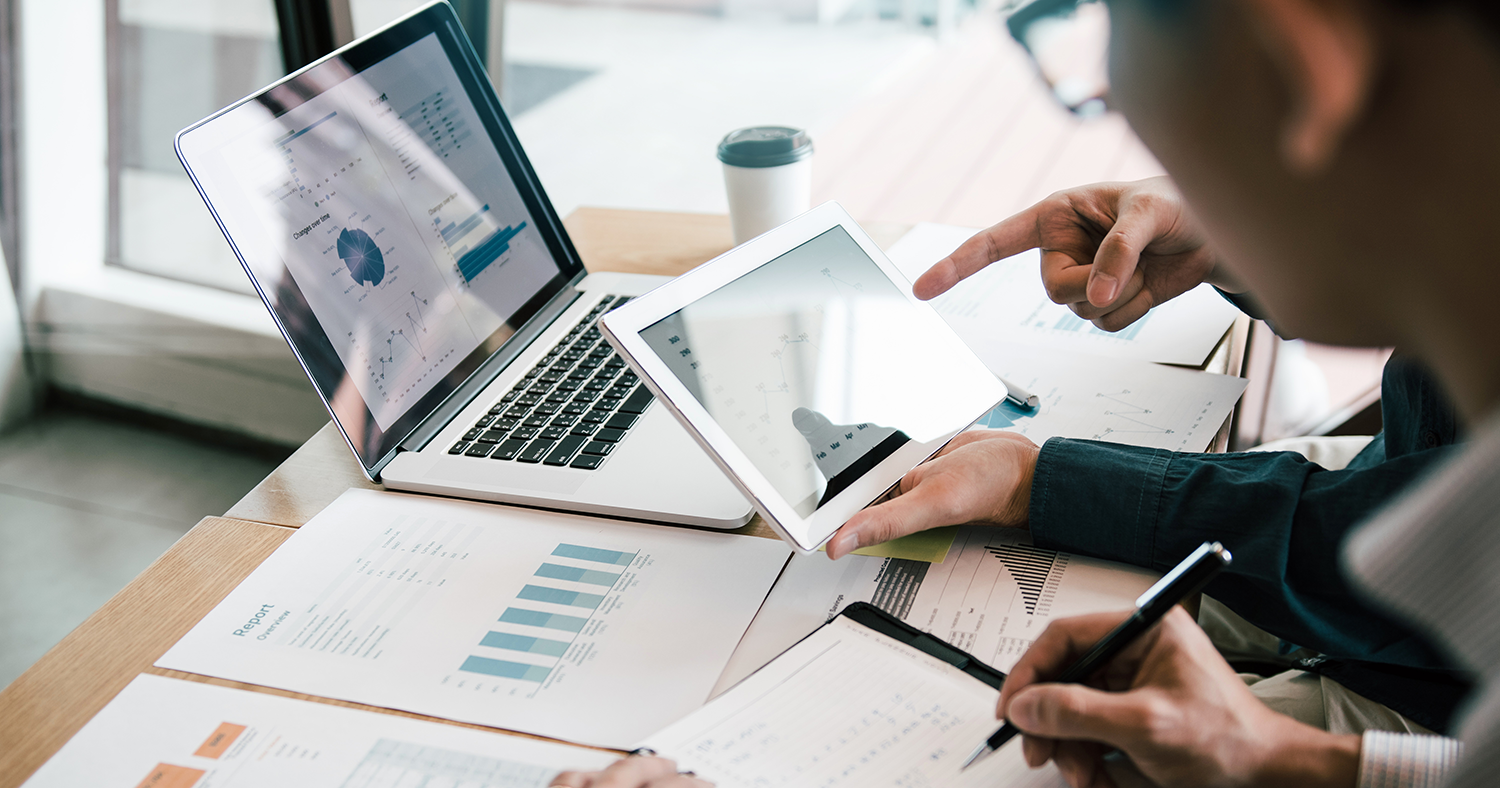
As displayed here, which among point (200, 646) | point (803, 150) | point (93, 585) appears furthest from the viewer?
point (93, 585)

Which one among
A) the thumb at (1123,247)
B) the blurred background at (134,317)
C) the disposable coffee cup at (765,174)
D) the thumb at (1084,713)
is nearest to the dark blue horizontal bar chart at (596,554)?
the thumb at (1084,713)

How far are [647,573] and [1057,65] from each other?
0.44m

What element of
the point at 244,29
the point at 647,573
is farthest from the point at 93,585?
the point at 647,573

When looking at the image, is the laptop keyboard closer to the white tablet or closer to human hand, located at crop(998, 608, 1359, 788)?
the white tablet

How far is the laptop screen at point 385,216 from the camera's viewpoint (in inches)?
33.3

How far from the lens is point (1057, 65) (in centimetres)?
61

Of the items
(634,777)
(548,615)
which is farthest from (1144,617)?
(548,615)

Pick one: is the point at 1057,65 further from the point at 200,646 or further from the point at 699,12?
the point at 699,12

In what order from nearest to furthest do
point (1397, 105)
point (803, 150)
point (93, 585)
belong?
1. point (1397, 105)
2. point (803, 150)
3. point (93, 585)

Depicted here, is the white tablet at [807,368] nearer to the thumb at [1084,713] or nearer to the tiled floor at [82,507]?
the thumb at [1084,713]

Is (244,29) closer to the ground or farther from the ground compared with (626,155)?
farther from the ground

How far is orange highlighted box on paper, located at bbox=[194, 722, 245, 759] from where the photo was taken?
62cm

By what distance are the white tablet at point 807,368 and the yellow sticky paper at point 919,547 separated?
44 millimetres

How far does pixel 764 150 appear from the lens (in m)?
1.27
